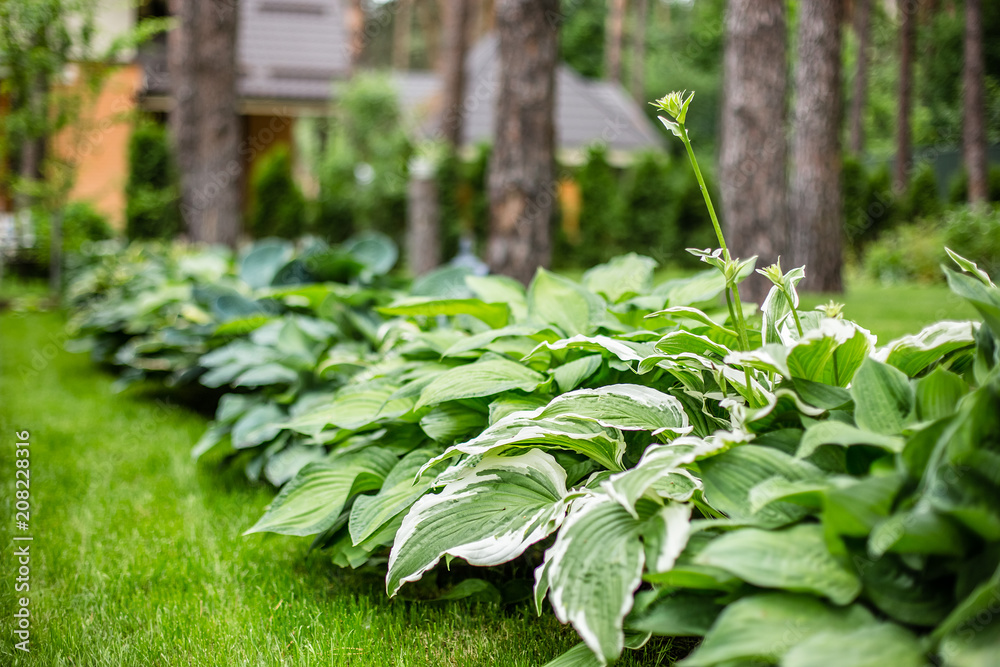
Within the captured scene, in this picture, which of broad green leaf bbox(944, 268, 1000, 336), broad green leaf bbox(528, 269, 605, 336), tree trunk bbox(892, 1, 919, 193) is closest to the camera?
broad green leaf bbox(944, 268, 1000, 336)

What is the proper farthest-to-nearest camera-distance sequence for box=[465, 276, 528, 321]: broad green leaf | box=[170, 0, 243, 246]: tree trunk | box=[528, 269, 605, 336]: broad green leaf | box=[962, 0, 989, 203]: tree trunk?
box=[170, 0, 243, 246]: tree trunk → box=[962, 0, 989, 203]: tree trunk → box=[465, 276, 528, 321]: broad green leaf → box=[528, 269, 605, 336]: broad green leaf

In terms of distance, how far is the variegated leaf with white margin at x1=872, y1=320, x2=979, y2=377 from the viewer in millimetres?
1464

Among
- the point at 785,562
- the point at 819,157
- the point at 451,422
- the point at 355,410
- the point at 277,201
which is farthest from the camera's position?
the point at 277,201

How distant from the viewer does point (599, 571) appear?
1.26 meters

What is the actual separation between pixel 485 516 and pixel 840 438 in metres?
0.70

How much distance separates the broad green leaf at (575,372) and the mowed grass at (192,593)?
1.70 feet

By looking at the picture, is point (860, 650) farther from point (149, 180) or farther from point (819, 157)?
point (149, 180)

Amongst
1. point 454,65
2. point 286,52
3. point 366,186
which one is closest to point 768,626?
point 454,65

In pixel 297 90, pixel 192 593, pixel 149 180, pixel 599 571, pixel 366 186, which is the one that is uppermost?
pixel 297 90

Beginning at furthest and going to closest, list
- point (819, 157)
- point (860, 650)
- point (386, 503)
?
point (819, 157) → point (386, 503) → point (860, 650)

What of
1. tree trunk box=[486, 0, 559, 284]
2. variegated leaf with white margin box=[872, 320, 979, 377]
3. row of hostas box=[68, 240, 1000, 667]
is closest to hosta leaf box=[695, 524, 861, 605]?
row of hostas box=[68, 240, 1000, 667]

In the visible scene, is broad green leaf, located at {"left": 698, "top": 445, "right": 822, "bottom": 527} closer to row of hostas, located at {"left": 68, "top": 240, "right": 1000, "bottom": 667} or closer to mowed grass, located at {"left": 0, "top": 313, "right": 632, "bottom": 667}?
row of hostas, located at {"left": 68, "top": 240, "right": 1000, "bottom": 667}

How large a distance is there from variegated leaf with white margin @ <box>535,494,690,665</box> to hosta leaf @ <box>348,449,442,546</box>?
0.45 m

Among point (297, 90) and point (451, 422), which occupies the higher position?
point (297, 90)
